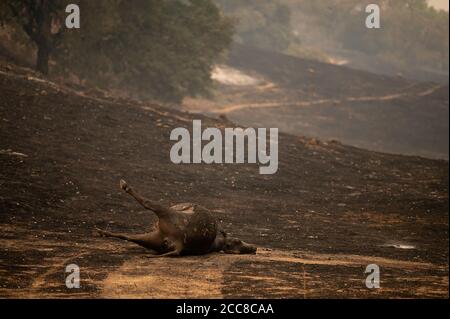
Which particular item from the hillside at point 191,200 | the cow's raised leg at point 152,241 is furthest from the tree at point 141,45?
the cow's raised leg at point 152,241

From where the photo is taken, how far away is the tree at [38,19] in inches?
1197

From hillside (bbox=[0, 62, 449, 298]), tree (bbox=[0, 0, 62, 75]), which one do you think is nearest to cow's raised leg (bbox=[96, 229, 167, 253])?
hillside (bbox=[0, 62, 449, 298])

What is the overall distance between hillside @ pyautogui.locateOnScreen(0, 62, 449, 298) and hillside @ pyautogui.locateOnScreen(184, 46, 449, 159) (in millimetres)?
14045

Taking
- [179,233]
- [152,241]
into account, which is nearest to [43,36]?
[152,241]

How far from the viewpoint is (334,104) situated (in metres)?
53.1

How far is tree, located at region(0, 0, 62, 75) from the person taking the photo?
30.4 meters

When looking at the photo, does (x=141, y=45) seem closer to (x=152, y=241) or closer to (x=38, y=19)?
(x=38, y=19)

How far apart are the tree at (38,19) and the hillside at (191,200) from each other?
3326 millimetres

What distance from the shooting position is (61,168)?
755 inches

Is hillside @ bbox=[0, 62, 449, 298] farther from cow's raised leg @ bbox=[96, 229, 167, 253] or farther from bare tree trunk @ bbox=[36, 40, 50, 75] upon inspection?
bare tree trunk @ bbox=[36, 40, 50, 75]

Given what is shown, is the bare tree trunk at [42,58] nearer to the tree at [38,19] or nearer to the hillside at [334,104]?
the tree at [38,19]

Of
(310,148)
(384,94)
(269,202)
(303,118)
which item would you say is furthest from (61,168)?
(384,94)

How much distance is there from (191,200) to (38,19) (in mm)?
14551

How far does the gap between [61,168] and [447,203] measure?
10.4 metres
